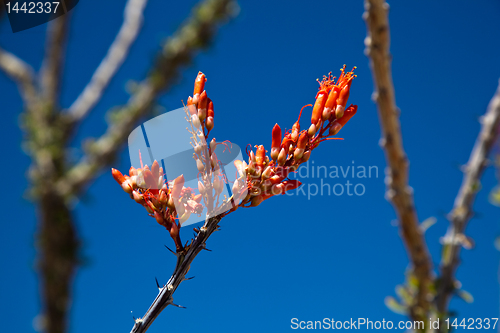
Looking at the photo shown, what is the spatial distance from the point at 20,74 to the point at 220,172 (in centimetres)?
128

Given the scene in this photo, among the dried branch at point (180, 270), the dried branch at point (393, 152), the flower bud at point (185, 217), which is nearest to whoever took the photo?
the dried branch at point (393, 152)

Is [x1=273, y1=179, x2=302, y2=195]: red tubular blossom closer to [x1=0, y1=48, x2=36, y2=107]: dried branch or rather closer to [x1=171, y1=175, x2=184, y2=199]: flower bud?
[x1=171, y1=175, x2=184, y2=199]: flower bud

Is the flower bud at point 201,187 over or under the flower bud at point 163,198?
over

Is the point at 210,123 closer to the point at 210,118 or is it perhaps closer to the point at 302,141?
the point at 210,118

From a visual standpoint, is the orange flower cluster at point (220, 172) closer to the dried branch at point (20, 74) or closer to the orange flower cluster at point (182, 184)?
the orange flower cluster at point (182, 184)

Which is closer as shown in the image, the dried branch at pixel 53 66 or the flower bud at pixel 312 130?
the dried branch at pixel 53 66

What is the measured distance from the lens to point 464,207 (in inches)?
22.3

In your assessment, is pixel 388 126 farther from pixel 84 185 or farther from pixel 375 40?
pixel 84 185

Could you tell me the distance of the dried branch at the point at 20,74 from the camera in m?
0.62

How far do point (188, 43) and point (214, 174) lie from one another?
4.03 ft

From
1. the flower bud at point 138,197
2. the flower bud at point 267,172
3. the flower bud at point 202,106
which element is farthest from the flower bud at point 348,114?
the flower bud at point 138,197

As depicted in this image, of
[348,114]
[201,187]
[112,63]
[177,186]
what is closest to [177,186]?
[177,186]

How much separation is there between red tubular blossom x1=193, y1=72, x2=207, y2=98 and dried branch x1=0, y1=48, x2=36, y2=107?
124 centimetres

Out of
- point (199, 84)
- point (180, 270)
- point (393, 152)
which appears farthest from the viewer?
point (199, 84)
